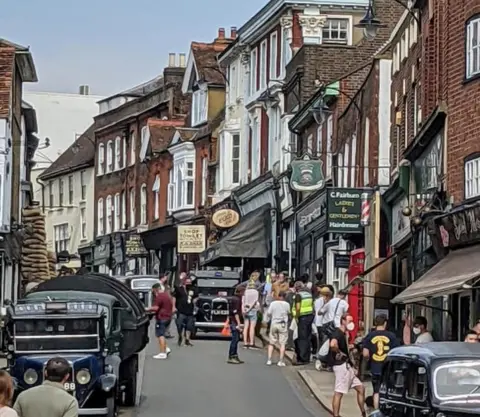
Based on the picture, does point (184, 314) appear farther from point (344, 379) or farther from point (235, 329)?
point (344, 379)

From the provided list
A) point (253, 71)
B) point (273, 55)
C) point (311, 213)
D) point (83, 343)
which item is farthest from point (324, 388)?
point (253, 71)

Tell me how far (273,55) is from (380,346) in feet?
112

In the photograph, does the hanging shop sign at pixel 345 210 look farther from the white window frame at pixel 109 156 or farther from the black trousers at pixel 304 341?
the white window frame at pixel 109 156

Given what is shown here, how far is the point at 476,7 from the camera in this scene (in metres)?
26.7

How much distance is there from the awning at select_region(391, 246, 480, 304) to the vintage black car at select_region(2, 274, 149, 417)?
4.76 metres

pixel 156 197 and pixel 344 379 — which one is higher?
pixel 156 197

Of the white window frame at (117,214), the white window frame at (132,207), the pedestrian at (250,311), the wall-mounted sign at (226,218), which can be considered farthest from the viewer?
the white window frame at (117,214)

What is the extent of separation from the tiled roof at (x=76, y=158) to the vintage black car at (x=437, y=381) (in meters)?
70.6

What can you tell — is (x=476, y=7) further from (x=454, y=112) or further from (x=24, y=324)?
(x=24, y=324)

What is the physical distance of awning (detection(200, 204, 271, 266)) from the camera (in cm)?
5353

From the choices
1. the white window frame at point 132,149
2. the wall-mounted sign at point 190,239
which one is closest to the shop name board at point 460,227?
the wall-mounted sign at point 190,239

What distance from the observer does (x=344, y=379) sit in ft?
71.8

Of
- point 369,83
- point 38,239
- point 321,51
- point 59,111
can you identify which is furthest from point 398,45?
point 59,111

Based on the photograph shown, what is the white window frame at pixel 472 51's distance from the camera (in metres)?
26.8
